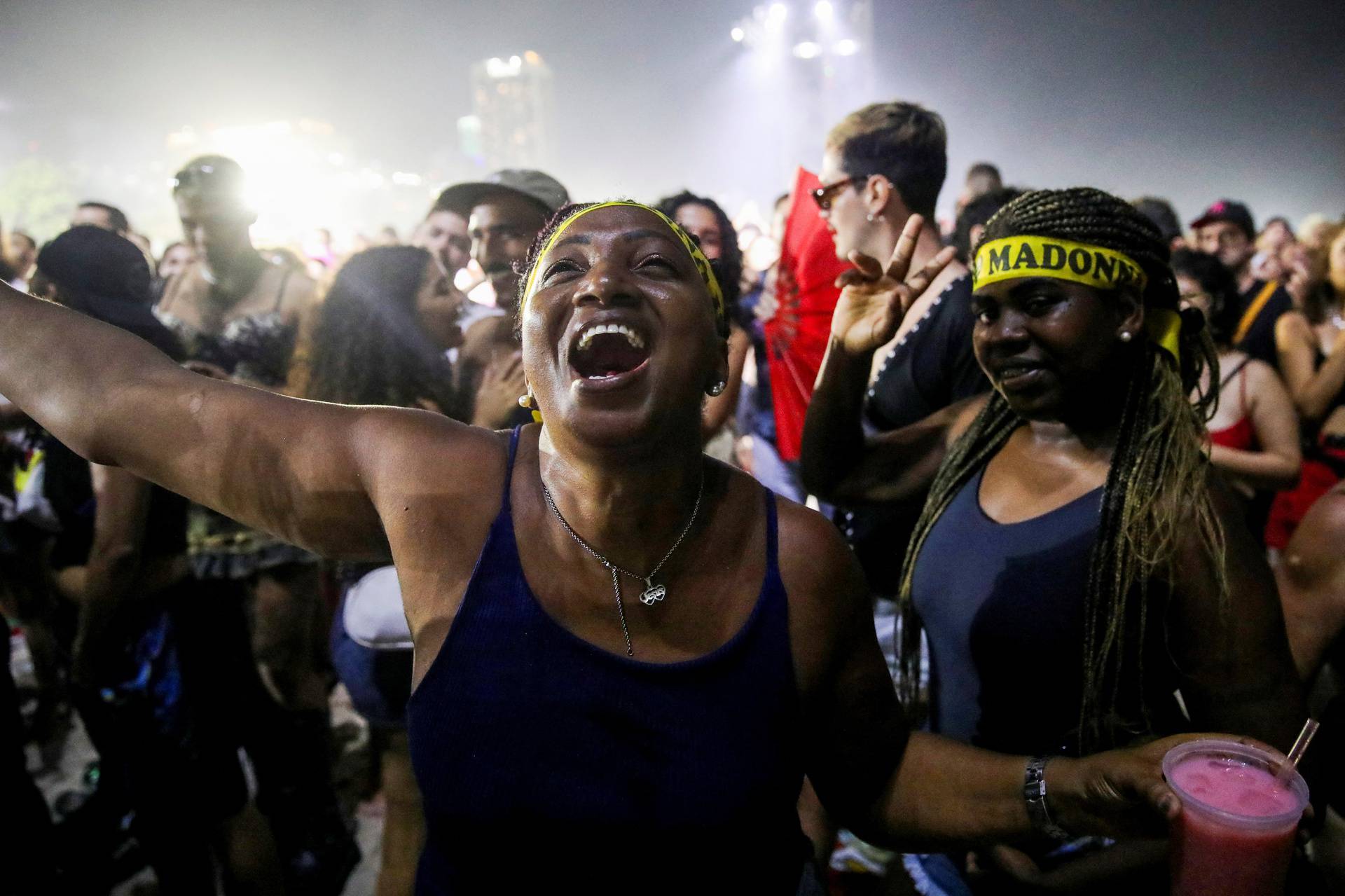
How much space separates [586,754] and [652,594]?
304mm

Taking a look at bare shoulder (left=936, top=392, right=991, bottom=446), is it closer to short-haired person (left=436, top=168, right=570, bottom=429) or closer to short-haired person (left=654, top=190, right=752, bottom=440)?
short-haired person (left=436, top=168, right=570, bottom=429)

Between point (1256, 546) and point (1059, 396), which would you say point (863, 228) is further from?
point (1256, 546)

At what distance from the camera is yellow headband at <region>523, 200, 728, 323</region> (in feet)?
4.99

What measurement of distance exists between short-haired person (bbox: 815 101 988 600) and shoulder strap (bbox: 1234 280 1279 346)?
3059 mm

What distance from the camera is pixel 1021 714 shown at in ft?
5.63

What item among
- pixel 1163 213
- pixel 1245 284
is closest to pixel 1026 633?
pixel 1163 213

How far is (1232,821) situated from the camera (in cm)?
98

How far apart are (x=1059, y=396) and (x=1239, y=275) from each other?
5655 millimetres

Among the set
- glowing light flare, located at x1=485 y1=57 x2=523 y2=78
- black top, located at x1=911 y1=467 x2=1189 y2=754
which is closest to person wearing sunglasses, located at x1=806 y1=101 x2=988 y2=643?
black top, located at x1=911 y1=467 x2=1189 y2=754

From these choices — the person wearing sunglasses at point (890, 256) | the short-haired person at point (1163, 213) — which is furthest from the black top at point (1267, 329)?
Answer: the person wearing sunglasses at point (890, 256)

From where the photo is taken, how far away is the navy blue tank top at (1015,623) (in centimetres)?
164

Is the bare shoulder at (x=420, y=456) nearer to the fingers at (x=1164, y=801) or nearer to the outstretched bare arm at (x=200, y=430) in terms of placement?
the outstretched bare arm at (x=200, y=430)

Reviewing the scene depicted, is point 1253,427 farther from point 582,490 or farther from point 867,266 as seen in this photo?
point 582,490

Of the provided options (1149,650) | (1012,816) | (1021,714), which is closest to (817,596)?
(1012,816)
